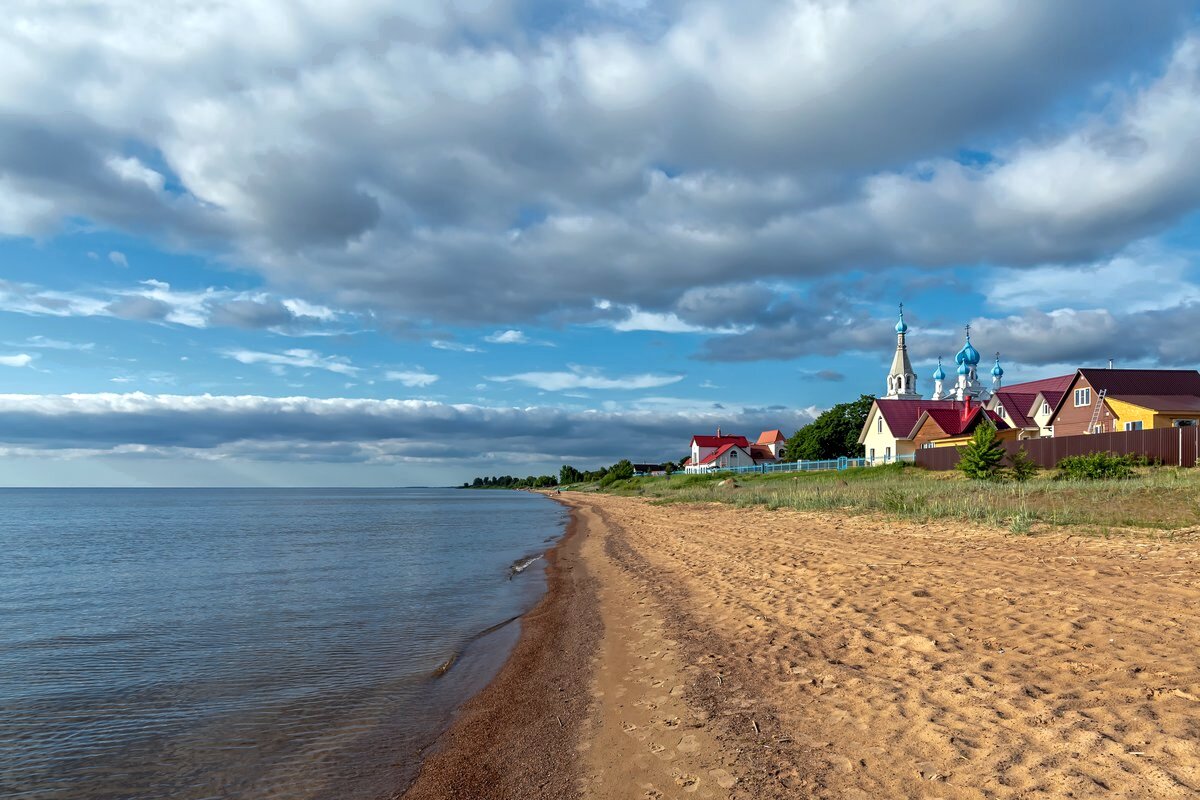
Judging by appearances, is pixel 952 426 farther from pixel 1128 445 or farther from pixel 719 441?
pixel 719 441

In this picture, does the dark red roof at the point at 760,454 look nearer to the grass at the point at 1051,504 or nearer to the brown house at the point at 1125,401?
the brown house at the point at 1125,401

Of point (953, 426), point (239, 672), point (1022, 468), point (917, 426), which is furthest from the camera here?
point (917, 426)

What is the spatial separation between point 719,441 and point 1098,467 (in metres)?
85.7

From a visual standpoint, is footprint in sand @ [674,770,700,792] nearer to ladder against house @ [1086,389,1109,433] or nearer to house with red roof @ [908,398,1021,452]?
ladder against house @ [1086,389,1109,433]

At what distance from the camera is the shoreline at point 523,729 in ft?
22.0

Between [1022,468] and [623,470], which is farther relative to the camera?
[623,470]

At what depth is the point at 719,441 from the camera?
386 ft

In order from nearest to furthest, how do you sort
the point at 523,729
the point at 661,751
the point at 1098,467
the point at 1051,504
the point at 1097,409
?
the point at 661,751
the point at 523,729
the point at 1051,504
the point at 1098,467
the point at 1097,409

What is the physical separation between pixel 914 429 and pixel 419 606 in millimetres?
57334

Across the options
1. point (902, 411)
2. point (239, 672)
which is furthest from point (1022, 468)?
point (239, 672)

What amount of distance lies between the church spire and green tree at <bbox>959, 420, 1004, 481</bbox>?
2466 inches

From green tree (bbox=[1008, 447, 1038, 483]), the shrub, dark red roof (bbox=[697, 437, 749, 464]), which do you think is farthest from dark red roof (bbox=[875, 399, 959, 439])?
dark red roof (bbox=[697, 437, 749, 464])

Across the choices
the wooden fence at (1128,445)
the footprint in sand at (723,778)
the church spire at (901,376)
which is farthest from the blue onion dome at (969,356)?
the footprint in sand at (723,778)

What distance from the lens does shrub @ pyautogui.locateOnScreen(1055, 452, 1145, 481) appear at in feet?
101
